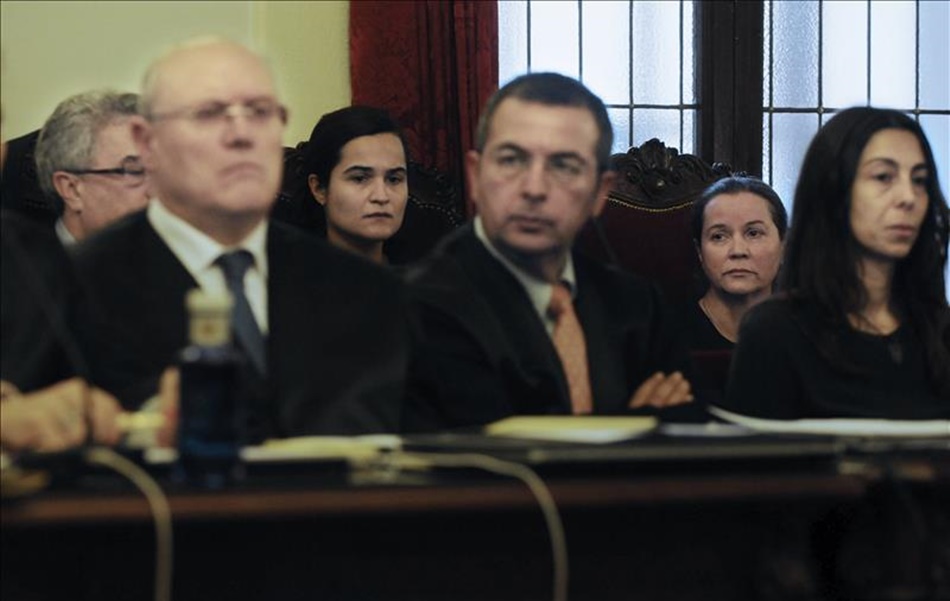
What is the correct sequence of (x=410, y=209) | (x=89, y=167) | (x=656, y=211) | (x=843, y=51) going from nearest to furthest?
1. (x=89, y=167)
2. (x=410, y=209)
3. (x=656, y=211)
4. (x=843, y=51)

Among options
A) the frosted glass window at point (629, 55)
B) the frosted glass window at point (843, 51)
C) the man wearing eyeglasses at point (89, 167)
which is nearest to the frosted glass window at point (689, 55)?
the frosted glass window at point (629, 55)

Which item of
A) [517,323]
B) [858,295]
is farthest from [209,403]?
[858,295]

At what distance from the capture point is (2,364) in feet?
8.98

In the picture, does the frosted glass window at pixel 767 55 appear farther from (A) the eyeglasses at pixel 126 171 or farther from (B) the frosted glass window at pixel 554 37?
(A) the eyeglasses at pixel 126 171

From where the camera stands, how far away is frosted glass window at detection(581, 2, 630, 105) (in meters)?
6.76

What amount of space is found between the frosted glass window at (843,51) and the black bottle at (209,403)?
510cm

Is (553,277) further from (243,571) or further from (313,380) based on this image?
(243,571)

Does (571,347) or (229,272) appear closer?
(229,272)

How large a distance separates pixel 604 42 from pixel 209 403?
4724 millimetres

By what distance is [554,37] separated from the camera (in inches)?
264

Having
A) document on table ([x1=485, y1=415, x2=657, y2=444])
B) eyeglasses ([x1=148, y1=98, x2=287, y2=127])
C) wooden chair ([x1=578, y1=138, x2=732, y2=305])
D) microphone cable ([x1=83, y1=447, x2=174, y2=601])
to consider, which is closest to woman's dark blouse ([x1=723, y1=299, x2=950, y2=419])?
document on table ([x1=485, y1=415, x2=657, y2=444])

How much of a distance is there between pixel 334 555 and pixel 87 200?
179 cm

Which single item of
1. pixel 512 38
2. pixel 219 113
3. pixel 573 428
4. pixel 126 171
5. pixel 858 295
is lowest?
pixel 573 428

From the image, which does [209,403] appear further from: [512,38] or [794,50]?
[794,50]
